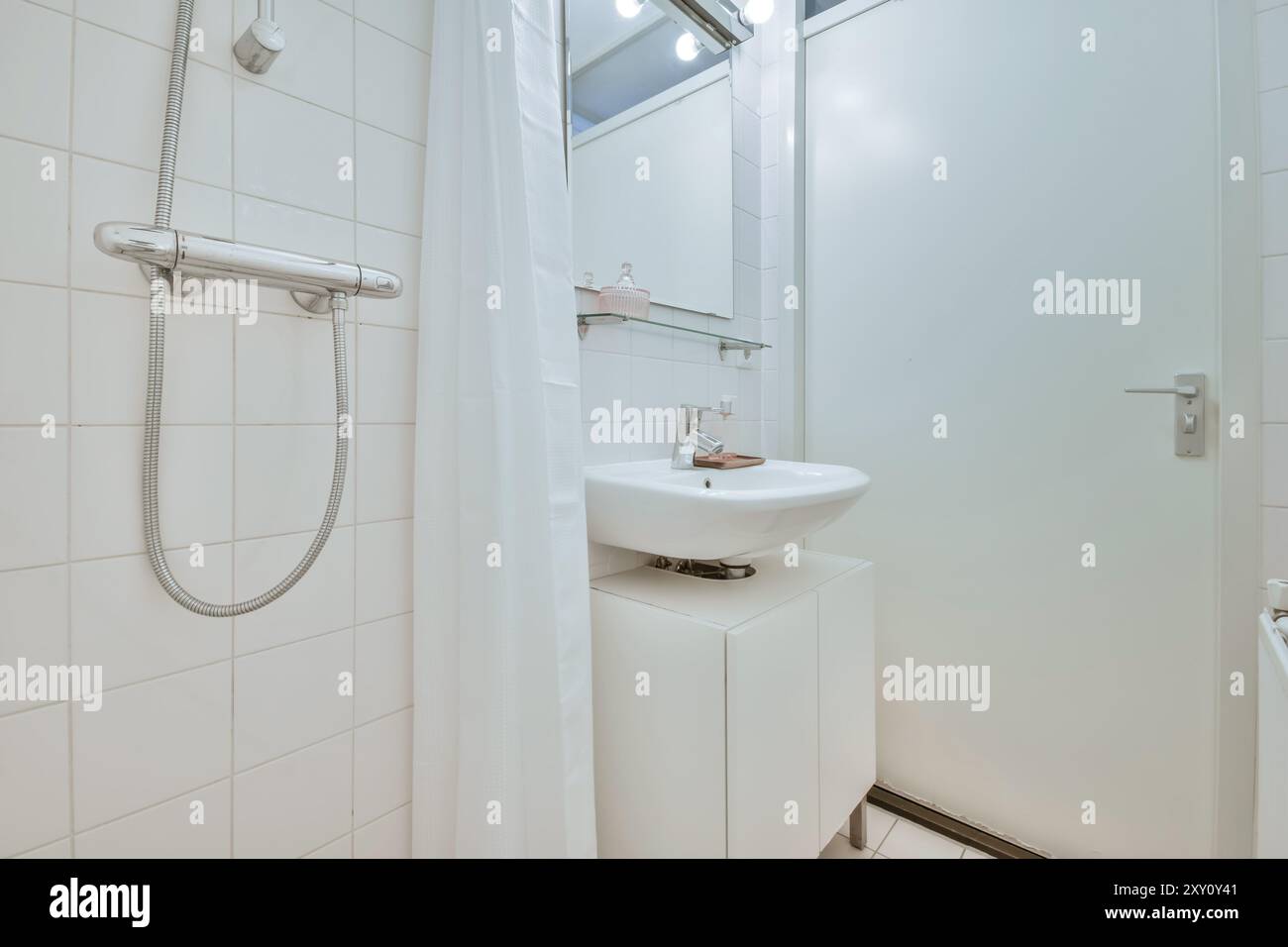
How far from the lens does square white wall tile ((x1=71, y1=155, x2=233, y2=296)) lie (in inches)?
26.4

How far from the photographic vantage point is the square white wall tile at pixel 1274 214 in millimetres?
1033

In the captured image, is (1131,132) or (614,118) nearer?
(1131,132)

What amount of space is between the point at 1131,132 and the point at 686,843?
162 centimetres

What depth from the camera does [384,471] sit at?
0.94 metres

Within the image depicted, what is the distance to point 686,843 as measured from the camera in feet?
3.14

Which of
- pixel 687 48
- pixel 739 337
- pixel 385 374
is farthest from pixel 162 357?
pixel 687 48

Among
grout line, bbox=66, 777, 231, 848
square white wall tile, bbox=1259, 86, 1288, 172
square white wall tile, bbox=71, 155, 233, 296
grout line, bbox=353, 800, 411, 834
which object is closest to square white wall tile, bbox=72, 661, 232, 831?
grout line, bbox=66, 777, 231, 848

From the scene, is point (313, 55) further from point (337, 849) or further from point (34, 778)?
point (337, 849)

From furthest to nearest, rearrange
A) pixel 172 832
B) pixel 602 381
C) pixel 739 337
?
pixel 739 337, pixel 602 381, pixel 172 832

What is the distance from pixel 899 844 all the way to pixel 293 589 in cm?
145

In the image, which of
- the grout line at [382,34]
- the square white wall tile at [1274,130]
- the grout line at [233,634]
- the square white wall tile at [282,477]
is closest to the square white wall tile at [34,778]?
the grout line at [233,634]

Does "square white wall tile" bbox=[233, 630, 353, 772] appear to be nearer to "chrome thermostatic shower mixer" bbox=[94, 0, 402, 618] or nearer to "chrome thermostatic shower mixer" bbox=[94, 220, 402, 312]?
"chrome thermostatic shower mixer" bbox=[94, 0, 402, 618]

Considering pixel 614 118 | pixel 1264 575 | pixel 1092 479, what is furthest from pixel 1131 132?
pixel 614 118
